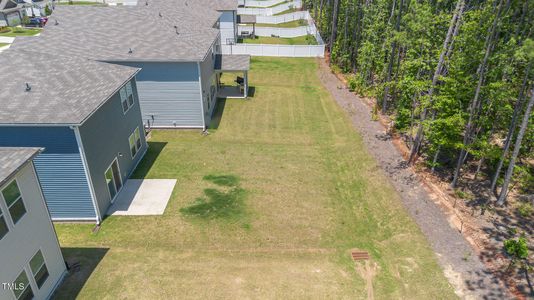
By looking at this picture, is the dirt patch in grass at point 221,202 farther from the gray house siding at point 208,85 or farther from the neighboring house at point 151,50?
the gray house siding at point 208,85

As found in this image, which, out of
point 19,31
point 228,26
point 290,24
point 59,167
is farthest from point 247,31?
point 59,167

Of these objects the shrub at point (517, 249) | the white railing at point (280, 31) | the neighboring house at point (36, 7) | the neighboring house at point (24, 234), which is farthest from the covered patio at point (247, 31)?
the shrub at point (517, 249)

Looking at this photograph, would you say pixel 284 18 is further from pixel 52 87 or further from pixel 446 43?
pixel 52 87

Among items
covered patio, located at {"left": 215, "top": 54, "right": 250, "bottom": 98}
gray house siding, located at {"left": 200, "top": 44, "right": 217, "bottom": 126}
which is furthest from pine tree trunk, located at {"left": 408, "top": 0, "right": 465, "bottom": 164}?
covered patio, located at {"left": 215, "top": 54, "right": 250, "bottom": 98}

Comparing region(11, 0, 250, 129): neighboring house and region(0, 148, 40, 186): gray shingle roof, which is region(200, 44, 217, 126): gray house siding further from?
region(0, 148, 40, 186): gray shingle roof

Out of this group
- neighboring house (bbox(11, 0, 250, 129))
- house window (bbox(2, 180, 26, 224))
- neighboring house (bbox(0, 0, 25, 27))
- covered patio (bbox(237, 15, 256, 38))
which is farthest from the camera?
neighboring house (bbox(0, 0, 25, 27))
